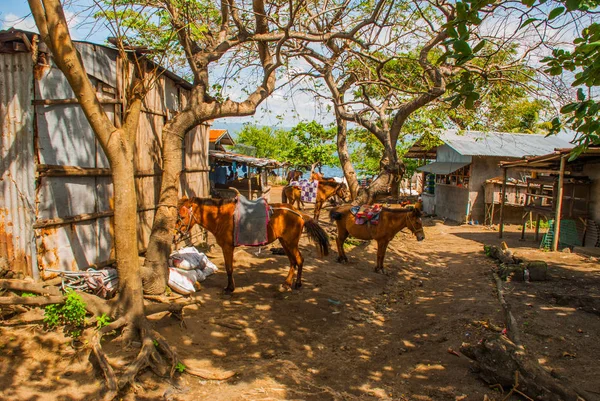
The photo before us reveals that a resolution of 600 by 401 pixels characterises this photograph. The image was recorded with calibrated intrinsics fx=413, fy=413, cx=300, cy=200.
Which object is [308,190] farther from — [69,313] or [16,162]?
[69,313]

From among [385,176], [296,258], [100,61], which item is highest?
[100,61]

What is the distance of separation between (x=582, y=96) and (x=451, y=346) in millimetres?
3608

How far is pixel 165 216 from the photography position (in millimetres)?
5898

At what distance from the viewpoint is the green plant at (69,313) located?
15.2 feet

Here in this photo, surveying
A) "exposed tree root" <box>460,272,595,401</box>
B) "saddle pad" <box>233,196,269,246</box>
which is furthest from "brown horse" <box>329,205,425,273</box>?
"exposed tree root" <box>460,272,595,401</box>

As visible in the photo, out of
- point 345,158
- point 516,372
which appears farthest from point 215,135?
point 516,372

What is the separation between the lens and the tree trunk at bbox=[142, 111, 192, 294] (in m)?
5.82

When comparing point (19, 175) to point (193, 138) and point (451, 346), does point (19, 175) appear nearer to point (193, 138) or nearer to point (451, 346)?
point (193, 138)

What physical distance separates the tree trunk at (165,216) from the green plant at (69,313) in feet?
3.58

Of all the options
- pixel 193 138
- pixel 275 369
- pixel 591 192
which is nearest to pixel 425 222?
pixel 591 192

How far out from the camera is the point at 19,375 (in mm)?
3943

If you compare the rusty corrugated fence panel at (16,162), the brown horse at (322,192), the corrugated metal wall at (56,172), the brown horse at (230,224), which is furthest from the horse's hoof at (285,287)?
the brown horse at (322,192)

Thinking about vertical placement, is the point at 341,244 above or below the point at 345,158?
below

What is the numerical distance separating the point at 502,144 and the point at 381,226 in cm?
1163
